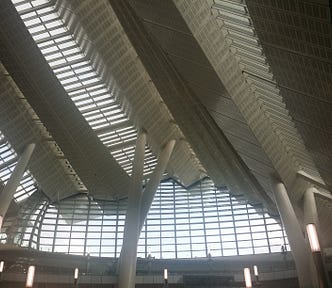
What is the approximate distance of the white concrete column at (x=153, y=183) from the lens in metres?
26.1

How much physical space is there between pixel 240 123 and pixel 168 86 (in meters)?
6.11

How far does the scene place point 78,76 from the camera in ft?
92.1

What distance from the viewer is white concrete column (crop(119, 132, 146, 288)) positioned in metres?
21.5

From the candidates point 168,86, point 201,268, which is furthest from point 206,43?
point 201,268

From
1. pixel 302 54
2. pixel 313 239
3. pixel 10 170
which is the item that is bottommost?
pixel 313 239

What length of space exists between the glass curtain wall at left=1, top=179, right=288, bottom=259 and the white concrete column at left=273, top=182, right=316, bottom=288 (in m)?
16.1

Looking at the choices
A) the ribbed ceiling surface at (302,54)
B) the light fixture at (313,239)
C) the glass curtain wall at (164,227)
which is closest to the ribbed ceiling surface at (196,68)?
the ribbed ceiling surface at (302,54)

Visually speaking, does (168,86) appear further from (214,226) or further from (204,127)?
(214,226)

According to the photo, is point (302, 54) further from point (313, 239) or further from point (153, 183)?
point (153, 183)

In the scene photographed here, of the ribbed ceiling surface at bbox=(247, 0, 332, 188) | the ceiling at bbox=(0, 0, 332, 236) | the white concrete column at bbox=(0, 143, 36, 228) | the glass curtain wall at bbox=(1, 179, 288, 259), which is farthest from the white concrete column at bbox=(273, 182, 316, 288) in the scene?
the white concrete column at bbox=(0, 143, 36, 228)

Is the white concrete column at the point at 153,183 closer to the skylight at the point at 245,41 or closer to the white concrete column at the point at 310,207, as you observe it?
the white concrete column at the point at 310,207

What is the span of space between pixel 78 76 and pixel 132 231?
39.5ft

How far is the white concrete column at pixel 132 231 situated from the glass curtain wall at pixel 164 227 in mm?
13377

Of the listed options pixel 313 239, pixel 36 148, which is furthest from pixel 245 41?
pixel 36 148
